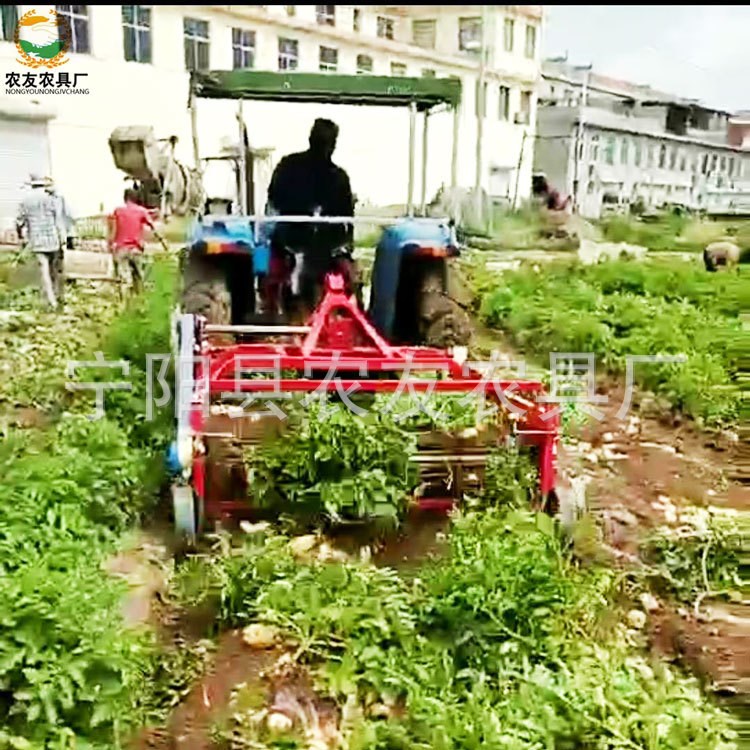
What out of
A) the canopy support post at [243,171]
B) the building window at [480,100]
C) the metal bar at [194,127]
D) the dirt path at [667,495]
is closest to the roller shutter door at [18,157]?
the building window at [480,100]

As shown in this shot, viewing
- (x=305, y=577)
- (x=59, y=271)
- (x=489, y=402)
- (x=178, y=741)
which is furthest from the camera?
(x=59, y=271)

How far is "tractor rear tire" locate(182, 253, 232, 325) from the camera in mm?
4647

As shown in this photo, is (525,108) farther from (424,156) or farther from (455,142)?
(455,142)

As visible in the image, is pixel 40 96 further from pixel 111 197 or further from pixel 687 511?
pixel 687 511

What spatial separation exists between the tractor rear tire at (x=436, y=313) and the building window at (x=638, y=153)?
260 centimetres

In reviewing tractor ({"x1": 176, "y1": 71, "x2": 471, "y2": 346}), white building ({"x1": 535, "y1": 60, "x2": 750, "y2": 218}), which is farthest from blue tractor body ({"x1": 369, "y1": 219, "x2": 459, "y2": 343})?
white building ({"x1": 535, "y1": 60, "x2": 750, "y2": 218})

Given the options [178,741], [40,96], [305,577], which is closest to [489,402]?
[305,577]

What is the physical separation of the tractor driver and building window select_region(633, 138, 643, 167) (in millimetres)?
2725

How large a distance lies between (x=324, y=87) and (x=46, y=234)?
142 inches

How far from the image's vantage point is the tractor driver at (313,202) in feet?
15.8

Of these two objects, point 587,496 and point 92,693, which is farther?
point 587,496

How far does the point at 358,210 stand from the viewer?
5023 mm

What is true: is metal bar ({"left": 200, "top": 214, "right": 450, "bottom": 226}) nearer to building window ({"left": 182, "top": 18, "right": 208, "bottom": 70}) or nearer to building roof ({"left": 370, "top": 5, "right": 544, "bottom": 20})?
building window ({"left": 182, "top": 18, "right": 208, "bottom": 70})

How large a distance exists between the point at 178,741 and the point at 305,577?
0.63m
